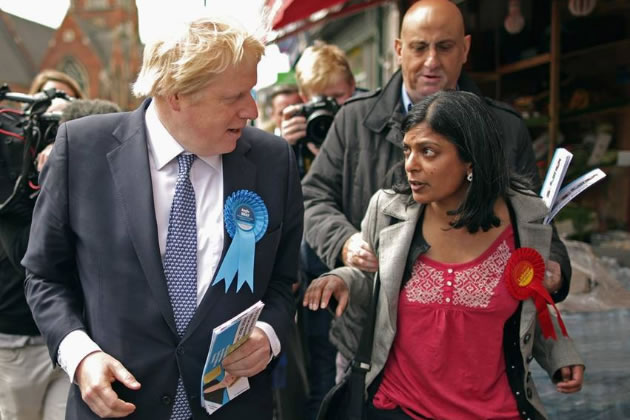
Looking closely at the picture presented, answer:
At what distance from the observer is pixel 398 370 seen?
1.91m

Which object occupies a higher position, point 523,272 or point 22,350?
point 523,272

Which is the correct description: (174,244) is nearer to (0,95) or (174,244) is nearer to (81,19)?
(0,95)

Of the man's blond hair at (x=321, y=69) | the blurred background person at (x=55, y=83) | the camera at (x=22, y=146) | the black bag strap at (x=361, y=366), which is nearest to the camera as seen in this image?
the black bag strap at (x=361, y=366)

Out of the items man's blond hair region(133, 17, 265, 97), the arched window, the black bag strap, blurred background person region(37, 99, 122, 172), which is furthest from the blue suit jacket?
the arched window

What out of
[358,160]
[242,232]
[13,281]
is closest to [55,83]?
[13,281]

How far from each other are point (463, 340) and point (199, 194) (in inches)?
35.4

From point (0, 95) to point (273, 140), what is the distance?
1.48 metres

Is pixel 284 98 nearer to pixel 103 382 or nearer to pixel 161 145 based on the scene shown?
pixel 161 145

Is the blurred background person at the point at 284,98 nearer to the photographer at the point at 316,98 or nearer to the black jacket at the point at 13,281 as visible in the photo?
the photographer at the point at 316,98

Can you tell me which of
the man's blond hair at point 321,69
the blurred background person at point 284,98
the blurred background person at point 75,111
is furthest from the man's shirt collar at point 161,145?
the blurred background person at point 284,98

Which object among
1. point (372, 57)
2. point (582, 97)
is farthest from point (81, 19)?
point (582, 97)

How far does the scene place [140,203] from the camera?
1588 mm

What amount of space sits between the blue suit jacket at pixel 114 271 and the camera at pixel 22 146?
928mm

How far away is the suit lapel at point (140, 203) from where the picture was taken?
1.56m
